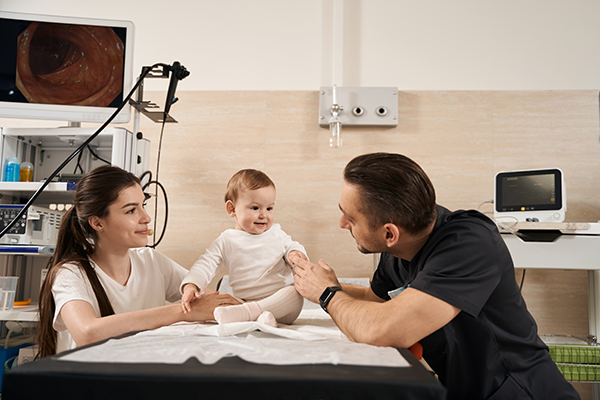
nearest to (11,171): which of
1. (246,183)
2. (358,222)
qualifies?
(246,183)

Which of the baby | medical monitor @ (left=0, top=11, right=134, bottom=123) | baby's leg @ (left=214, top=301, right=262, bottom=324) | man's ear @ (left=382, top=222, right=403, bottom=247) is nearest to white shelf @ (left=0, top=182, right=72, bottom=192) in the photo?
medical monitor @ (left=0, top=11, right=134, bottom=123)

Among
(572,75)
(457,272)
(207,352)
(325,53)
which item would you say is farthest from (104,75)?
(572,75)

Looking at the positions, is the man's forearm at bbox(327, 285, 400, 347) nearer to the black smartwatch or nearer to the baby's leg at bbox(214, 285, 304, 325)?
the black smartwatch

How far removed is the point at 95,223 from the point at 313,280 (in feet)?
2.66

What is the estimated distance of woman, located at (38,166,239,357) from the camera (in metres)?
1.25

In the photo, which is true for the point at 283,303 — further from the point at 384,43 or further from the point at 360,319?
the point at 384,43

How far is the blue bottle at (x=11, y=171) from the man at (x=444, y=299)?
1629 mm

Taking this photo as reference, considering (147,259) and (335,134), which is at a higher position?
(335,134)

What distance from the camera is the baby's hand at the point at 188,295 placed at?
50.1 inches

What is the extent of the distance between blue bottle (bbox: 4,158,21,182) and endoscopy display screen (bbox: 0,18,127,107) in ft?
1.02

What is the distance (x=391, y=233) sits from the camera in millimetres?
1161

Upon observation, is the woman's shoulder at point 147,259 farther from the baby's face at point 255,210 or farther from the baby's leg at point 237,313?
the baby's leg at point 237,313

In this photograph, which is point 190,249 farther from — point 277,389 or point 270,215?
point 277,389

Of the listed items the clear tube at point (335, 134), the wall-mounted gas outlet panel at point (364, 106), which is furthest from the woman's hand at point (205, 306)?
the wall-mounted gas outlet panel at point (364, 106)
